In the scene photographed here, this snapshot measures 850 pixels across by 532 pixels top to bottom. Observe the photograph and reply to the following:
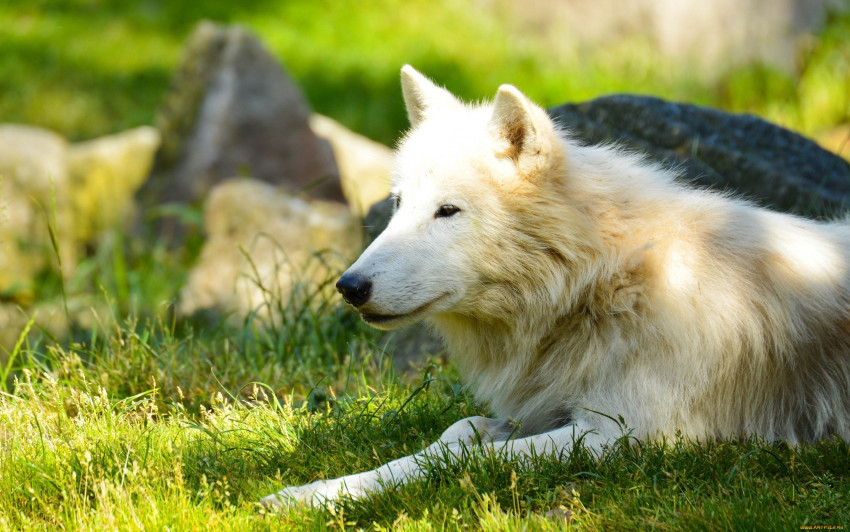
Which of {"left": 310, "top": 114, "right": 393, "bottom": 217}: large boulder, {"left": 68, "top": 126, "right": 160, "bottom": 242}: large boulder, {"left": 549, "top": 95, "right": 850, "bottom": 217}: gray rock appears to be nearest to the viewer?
{"left": 549, "top": 95, "right": 850, "bottom": 217}: gray rock

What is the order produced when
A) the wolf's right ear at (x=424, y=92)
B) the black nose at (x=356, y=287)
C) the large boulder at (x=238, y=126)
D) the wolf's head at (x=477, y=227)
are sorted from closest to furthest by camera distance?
the black nose at (x=356, y=287) < the wolf's head at (x=477, y=227) < the wolf's right ear at (x=424, y=92) < the large boulder at (x=238, y=126)

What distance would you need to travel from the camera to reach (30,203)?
29.5ft

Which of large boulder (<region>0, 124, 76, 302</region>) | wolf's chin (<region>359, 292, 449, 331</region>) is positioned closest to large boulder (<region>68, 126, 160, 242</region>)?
large boulder (<region>0, 124, 76, 302</region>)

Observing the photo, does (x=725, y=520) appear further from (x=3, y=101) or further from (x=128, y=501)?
(x=3, y=101)

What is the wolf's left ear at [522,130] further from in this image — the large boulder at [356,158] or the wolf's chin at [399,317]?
the large boulder at [356,158]

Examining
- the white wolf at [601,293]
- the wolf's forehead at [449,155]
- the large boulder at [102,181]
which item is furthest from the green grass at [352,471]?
the large boulder at [102,181]

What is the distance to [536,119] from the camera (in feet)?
10.8

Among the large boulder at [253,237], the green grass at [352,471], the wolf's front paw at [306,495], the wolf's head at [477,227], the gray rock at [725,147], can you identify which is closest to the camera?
the green grass at [352,471]

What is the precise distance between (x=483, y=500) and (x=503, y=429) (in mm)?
755

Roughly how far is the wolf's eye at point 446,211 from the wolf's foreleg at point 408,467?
81 cm

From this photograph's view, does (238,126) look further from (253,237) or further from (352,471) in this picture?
(352,471)

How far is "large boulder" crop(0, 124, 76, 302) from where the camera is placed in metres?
8.53

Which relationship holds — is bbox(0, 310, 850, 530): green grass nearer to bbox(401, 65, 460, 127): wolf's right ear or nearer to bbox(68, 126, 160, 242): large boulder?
bbox(401, 65, 460, 127): wolf's right ear

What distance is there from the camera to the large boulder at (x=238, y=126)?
343 inches
